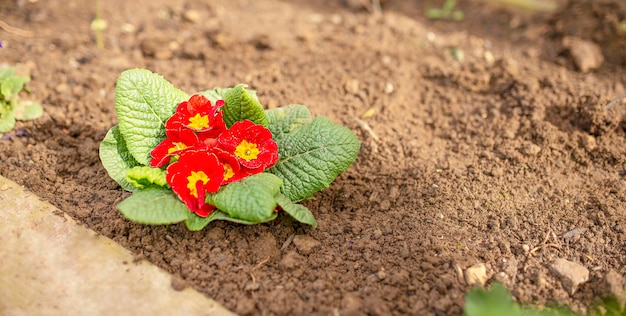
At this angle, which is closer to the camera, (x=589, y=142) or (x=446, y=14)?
(x=589, y=142)

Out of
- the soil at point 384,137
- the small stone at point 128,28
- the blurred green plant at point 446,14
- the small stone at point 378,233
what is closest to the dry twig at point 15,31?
the soil at point 384,137

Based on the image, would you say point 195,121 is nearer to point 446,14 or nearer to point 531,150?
point 531,150

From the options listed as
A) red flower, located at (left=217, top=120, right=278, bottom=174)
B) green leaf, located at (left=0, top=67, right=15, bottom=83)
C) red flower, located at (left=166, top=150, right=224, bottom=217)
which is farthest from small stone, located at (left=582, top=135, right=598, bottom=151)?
green leaf, located at (left=0, top=67, right=15, bottom=83)

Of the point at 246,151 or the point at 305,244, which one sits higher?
the point at 246,151

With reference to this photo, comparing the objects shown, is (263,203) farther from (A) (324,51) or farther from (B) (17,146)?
(A) (324,51)

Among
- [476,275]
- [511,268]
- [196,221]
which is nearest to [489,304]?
[476,275]

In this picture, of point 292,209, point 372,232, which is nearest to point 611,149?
point 372,232

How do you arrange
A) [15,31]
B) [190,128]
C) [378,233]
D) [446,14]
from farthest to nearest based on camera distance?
[446,14]
[15,31]
[378,233]
[190,128]

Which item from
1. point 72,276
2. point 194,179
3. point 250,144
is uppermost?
point 250,144
